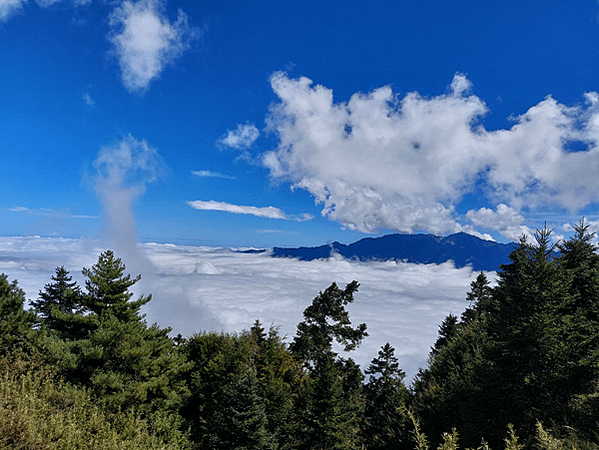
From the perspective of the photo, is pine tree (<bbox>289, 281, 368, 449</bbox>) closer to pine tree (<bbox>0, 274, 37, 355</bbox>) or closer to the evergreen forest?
the evergreen forest

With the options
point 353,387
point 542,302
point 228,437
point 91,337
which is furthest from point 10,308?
point 353,387

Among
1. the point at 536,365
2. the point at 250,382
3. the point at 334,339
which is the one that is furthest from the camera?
the point at 334,339

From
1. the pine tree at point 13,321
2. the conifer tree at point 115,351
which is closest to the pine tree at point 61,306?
the conifer tree at point 115,351

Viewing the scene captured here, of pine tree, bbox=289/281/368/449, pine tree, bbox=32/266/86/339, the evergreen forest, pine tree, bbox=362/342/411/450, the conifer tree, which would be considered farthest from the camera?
pine tree, bbox=362/342/411/450

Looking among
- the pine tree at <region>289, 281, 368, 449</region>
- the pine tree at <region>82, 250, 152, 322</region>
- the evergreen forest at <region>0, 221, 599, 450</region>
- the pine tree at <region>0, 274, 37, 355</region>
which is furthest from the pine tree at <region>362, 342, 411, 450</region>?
the pine tree at <region>0, 274, 37, 355</region>

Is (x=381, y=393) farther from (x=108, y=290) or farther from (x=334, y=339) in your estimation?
(x=108, y=290)

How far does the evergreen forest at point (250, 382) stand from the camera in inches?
453

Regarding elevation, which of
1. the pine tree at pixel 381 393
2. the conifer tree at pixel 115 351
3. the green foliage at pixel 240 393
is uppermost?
the conifer tree at pixel 115 351

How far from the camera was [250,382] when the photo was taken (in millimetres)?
22141

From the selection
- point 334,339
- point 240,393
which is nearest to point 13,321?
point 240,393

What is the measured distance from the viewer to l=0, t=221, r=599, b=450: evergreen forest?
11.5 m

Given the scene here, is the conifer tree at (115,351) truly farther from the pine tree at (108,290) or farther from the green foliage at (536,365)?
the green foliage at (536,365)

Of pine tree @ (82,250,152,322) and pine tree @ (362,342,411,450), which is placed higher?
pine tree @ (82,250,152,322)

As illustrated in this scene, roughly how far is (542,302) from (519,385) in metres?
5.05
